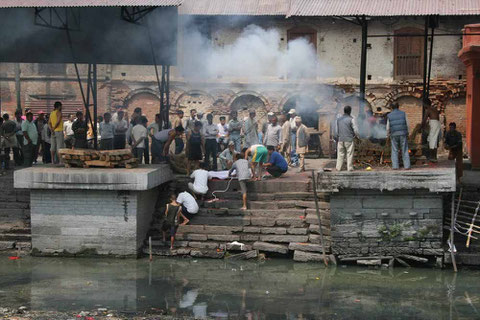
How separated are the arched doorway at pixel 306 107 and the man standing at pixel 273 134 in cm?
1068

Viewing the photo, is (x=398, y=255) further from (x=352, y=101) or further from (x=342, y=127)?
(x=352, y=101)

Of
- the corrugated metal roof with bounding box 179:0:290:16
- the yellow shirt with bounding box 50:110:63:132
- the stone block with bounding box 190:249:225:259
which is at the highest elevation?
the corrugated metal roof with bounding box 179:0:290:16

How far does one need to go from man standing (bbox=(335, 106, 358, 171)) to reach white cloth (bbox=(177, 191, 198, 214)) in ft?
10.2

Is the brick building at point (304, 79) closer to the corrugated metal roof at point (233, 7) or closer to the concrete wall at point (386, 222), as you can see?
the corrugated metal roof at point (233, 7)

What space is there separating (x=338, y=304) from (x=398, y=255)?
3016mm

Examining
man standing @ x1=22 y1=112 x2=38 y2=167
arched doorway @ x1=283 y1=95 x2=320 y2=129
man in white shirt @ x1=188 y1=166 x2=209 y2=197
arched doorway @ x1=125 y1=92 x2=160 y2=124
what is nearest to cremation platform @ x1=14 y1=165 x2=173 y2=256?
man in white shirt @ x1=188 y1=166 x2=209 y2=197

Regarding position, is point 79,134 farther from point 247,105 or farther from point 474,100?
point 247,105

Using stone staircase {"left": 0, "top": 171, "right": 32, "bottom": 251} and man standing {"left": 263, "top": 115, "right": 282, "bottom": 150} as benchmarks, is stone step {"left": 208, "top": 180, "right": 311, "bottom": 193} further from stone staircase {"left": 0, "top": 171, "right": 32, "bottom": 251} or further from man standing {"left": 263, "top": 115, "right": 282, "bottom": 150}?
stone staircase {"left": 0, "top": 171, "right": 32, "bottom": 251}

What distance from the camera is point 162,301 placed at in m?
13.4

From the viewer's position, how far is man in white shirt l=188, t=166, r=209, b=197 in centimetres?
1742

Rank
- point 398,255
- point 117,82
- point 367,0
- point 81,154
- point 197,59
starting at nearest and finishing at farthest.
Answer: point 398,255
point 81,154
point 367,0
point 197,59
point 117,82

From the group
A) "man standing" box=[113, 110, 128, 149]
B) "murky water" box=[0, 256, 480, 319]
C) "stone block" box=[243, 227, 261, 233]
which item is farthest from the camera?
"man standing" box=[113, 110, 128, 149]

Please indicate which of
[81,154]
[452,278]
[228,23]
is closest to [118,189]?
[81,154]

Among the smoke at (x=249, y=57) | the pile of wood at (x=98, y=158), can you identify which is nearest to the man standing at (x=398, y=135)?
the pile of wood at (x=98, y=158)
